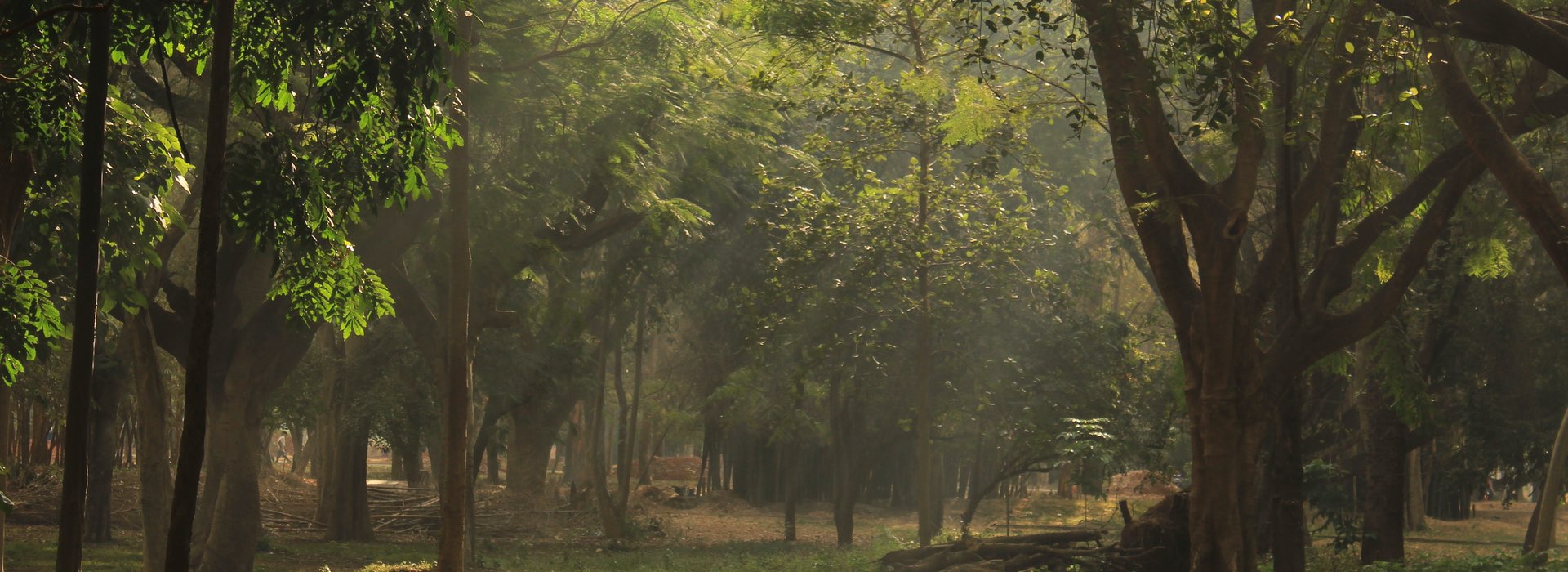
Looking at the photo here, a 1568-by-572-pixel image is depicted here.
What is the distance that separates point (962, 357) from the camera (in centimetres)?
2394

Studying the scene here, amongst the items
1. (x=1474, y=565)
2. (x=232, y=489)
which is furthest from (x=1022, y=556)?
(x=232, y=489)

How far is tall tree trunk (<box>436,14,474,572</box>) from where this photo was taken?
12359mm

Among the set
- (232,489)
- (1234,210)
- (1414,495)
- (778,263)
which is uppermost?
(778,263)

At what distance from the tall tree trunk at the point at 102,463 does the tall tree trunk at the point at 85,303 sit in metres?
16.3

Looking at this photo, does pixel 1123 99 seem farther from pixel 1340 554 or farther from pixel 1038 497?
pixel 1038 497

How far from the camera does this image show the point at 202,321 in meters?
6.29

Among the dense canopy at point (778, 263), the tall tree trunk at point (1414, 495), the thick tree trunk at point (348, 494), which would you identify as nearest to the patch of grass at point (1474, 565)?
the dense canopy at point (778, 263)

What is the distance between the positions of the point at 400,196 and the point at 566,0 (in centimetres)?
793

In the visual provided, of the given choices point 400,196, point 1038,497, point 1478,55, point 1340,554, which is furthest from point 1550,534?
point 1038,497

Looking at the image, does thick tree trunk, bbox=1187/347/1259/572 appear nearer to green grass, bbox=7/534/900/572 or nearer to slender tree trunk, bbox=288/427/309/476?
green grass, bbox=7/534/900/572

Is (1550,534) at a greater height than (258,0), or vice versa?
(258,0)

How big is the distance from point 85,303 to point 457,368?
672 cm

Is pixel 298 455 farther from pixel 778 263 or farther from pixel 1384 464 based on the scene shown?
pixel 1384 464

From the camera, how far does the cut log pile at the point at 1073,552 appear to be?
15.0 metres
